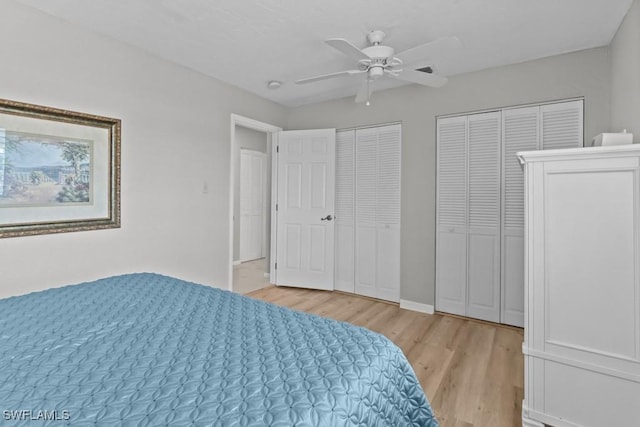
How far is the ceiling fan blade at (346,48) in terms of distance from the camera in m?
1.96

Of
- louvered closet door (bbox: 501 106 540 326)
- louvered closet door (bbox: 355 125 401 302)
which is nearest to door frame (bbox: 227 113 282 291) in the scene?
louvered closet door (bbox: 355 125 401 302)

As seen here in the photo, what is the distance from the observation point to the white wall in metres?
2.20

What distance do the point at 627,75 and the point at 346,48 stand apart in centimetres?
195

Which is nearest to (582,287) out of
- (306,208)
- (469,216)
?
(469,216)

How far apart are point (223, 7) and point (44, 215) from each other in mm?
1909

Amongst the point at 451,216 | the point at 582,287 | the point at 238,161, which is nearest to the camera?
the point at 582,287

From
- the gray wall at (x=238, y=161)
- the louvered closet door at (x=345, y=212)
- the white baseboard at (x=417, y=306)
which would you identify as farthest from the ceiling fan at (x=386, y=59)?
the gray wall at (x=238, y=161)

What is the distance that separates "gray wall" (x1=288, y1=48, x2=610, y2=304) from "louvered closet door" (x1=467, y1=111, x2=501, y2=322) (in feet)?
0.86

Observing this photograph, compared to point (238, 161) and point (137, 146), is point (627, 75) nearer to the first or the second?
point (137, 146)

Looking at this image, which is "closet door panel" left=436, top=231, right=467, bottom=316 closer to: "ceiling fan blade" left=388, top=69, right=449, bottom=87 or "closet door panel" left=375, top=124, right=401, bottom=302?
"closet door panel" left=375, top=124, right=401, bottom=302

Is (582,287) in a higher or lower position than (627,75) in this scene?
lower

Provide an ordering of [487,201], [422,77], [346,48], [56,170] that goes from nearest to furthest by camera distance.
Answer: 1. [346,48]
2. [56,170]
3. [422,77]
4. [487,201]

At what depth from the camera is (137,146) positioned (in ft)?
9.23

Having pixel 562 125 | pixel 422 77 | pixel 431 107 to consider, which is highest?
pixel 431 107
